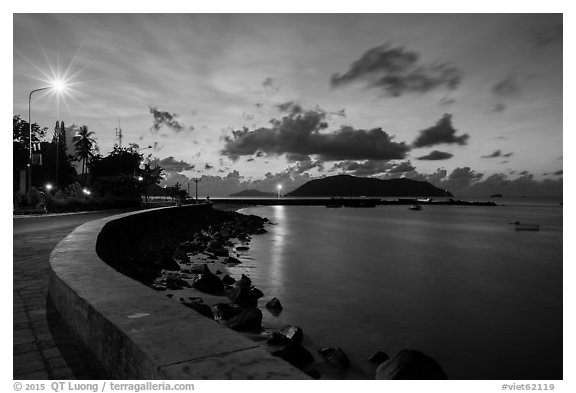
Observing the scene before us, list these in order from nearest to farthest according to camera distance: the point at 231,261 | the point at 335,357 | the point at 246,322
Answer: the point at 335,357 < the point at 246,322 < the point at 231,261

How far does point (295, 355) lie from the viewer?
271 inches

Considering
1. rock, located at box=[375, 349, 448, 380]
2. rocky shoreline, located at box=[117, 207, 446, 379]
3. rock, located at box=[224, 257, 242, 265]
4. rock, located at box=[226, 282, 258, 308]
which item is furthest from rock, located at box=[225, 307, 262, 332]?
rock, located at box=[224, 257, 242, 265]

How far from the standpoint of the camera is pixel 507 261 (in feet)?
76.0

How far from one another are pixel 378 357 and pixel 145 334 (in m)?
5.83

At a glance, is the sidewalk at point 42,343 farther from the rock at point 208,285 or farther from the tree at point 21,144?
the tree at point 21,144

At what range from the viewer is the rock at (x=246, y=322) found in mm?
8375

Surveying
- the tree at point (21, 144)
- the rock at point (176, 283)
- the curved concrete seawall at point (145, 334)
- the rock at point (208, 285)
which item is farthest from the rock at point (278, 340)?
the tree at point (21, 144)

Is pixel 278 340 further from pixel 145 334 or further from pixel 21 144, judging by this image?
pixel 21 144

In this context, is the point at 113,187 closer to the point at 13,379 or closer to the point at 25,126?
the point at 25,126

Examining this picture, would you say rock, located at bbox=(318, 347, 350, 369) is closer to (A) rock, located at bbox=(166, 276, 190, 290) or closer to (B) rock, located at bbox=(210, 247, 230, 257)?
(A) rock, located at bbox=(166, 276, 190, 290)

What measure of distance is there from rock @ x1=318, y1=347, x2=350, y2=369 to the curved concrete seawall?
169 inches

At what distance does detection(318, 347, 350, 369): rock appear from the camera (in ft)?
23.4

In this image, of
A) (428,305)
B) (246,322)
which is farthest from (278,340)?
(428,305)
